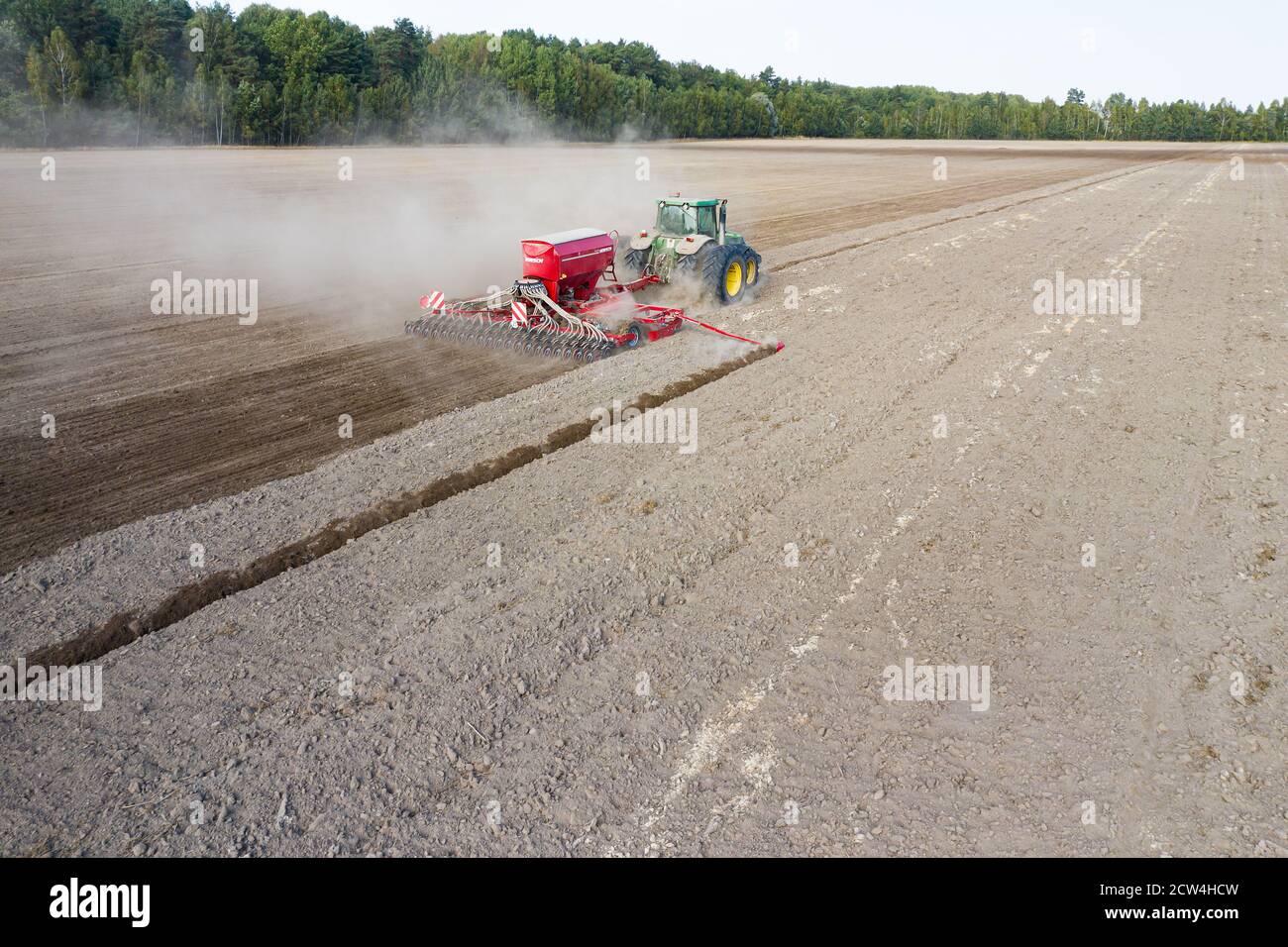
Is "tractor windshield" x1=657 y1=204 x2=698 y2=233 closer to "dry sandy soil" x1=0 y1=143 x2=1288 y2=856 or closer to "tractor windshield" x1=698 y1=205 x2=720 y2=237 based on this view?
"tractor windshield" x1=698 y1=205 x2=720 y2=237

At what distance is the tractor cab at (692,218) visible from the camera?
1536 centimetres

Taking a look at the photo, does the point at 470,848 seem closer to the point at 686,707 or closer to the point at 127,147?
the point at 686,707

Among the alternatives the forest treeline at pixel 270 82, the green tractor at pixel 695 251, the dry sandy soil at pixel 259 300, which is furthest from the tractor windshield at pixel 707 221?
the forest treeline at pixel 270 82

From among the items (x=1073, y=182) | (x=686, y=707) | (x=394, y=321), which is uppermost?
(x=1073, y=182)

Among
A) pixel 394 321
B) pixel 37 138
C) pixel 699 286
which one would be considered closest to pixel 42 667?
pixel 394 321

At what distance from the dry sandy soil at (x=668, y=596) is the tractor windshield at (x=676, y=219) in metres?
2.15

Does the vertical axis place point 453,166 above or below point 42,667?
above

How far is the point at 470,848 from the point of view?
173 inches

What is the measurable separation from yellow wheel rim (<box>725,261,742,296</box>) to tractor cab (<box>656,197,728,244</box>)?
0.49 m

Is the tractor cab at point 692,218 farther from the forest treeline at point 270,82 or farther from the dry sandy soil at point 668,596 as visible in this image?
the forest treeline at point 270,82

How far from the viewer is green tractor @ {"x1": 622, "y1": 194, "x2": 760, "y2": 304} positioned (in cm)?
1518

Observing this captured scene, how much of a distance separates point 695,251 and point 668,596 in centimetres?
974

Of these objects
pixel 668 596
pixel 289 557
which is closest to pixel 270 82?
pixel 289 557
